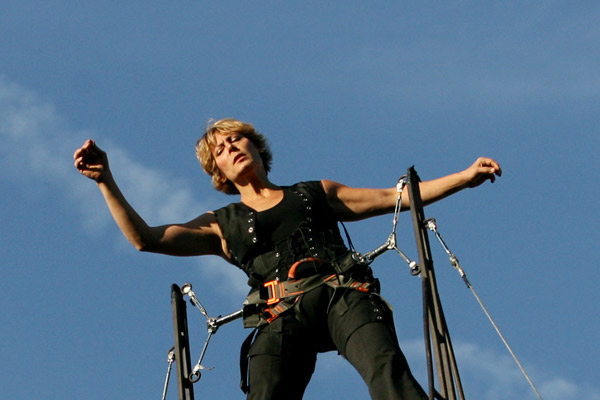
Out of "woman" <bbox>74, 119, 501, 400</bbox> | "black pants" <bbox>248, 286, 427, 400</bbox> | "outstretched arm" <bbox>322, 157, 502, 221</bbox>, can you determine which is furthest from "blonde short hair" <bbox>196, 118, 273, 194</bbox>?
"black pants" <bbox>248, 286, 427, 400</bbox>

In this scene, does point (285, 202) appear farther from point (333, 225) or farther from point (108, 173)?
point (108, 173)

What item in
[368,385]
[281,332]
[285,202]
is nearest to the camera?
[368,385]

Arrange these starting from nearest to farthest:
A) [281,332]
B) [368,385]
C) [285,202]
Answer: [368,385]
[281,332]
[285,202]

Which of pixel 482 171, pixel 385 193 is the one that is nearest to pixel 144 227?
pixel 385 193

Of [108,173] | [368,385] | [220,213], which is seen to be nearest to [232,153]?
[220,213]

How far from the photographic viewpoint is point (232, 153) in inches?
300

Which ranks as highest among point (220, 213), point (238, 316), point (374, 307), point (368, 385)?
point (220, 213)

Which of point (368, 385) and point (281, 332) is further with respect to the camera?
point (281, 332)

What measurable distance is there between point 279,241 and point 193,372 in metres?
0.91

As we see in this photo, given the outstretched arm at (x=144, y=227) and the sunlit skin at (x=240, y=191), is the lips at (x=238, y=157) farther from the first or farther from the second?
the outstretched arm at (x=144, y=227)

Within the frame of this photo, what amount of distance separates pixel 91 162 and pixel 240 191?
3.41ft

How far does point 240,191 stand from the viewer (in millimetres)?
7582

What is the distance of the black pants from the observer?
20.4 ft

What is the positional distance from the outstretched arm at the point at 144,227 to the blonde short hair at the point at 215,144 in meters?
0.37
